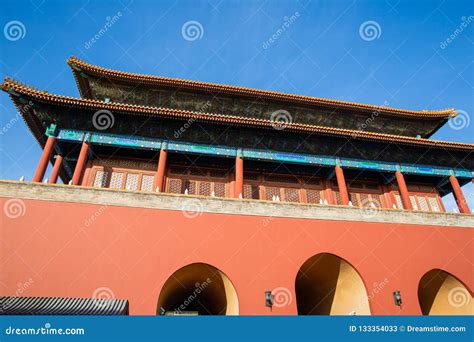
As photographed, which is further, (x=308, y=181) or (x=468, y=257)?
(x=308, y=181)

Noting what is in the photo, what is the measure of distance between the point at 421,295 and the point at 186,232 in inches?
293

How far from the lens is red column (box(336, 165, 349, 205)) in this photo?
33.1 ft

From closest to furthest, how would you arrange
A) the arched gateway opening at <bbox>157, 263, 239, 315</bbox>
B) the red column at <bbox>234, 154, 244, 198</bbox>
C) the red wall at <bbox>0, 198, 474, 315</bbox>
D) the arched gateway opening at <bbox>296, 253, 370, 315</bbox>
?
the red wall at <bbox>0, 198, 474, 315</bbox>, the arched gateway opening at <bbox>157, 263, 239, 315</bbox>, the arched gateway opening at <bbox>296, 253, 370, 315</bbox>, the red column at <bbox>234, 154, 244, 198</bbox>

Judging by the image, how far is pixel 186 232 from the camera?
7770mm

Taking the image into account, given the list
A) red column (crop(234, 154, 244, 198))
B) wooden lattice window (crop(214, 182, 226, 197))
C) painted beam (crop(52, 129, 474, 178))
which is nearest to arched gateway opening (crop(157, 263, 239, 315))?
red column (crop(234, 154, 244, 198))

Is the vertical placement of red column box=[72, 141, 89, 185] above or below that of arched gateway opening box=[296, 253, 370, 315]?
above

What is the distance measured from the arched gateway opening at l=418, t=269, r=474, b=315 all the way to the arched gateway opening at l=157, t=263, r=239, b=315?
5620 mm

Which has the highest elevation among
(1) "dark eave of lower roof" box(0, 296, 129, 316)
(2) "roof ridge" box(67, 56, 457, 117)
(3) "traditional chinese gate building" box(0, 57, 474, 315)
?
(2) "roof ridge" box(67, 56, 457, 117)

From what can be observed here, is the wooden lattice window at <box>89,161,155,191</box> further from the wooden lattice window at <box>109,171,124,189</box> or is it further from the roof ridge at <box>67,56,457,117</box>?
the roof ridge at <box>67,56,457,117</box>

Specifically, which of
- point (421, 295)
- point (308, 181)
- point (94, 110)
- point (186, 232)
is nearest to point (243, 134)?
point (308, 181)

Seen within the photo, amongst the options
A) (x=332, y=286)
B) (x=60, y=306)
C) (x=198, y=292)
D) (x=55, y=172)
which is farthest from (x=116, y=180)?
(x=332, y=286)

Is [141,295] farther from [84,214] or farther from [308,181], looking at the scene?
[308,181]

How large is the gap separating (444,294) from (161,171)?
30.5ft

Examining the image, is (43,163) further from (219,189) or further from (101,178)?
(219,189)
